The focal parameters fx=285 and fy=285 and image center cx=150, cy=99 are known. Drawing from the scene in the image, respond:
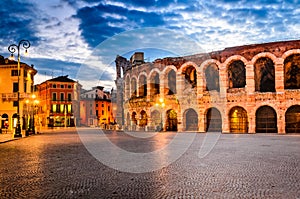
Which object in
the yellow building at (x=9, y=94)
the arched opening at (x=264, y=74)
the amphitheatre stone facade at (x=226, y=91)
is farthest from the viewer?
the yellow building at (x=9, y=94)

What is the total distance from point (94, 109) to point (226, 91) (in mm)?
57710

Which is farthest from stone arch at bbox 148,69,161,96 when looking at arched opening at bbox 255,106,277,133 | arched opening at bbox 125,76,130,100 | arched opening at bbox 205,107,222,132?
arched opening at bbox 255,106,277,133

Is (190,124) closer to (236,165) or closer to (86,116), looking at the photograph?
(236,165)

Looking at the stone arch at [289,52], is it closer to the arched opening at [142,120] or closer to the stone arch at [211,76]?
the stone arch at [211,76]

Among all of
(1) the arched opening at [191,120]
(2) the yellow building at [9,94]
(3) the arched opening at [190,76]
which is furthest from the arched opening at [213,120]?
(2) the yellow building at [9,94]

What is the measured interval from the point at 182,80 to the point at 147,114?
7.40m

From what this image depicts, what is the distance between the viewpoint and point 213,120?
110 ft

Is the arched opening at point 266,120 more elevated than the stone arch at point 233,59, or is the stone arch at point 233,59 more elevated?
the stone arch at point 233,59

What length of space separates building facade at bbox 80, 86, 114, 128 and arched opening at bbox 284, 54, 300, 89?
179 ft

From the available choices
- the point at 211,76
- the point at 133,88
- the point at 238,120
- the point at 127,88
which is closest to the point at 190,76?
the point at 211,76

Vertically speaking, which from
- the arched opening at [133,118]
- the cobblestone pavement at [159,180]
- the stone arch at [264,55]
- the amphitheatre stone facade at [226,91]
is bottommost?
the cobblestone pavement at [159,180]

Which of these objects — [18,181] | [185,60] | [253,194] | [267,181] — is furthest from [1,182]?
[185,60]

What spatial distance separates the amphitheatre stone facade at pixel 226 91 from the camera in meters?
29.4

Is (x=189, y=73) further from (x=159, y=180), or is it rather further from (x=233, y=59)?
(x=159, y=180)
